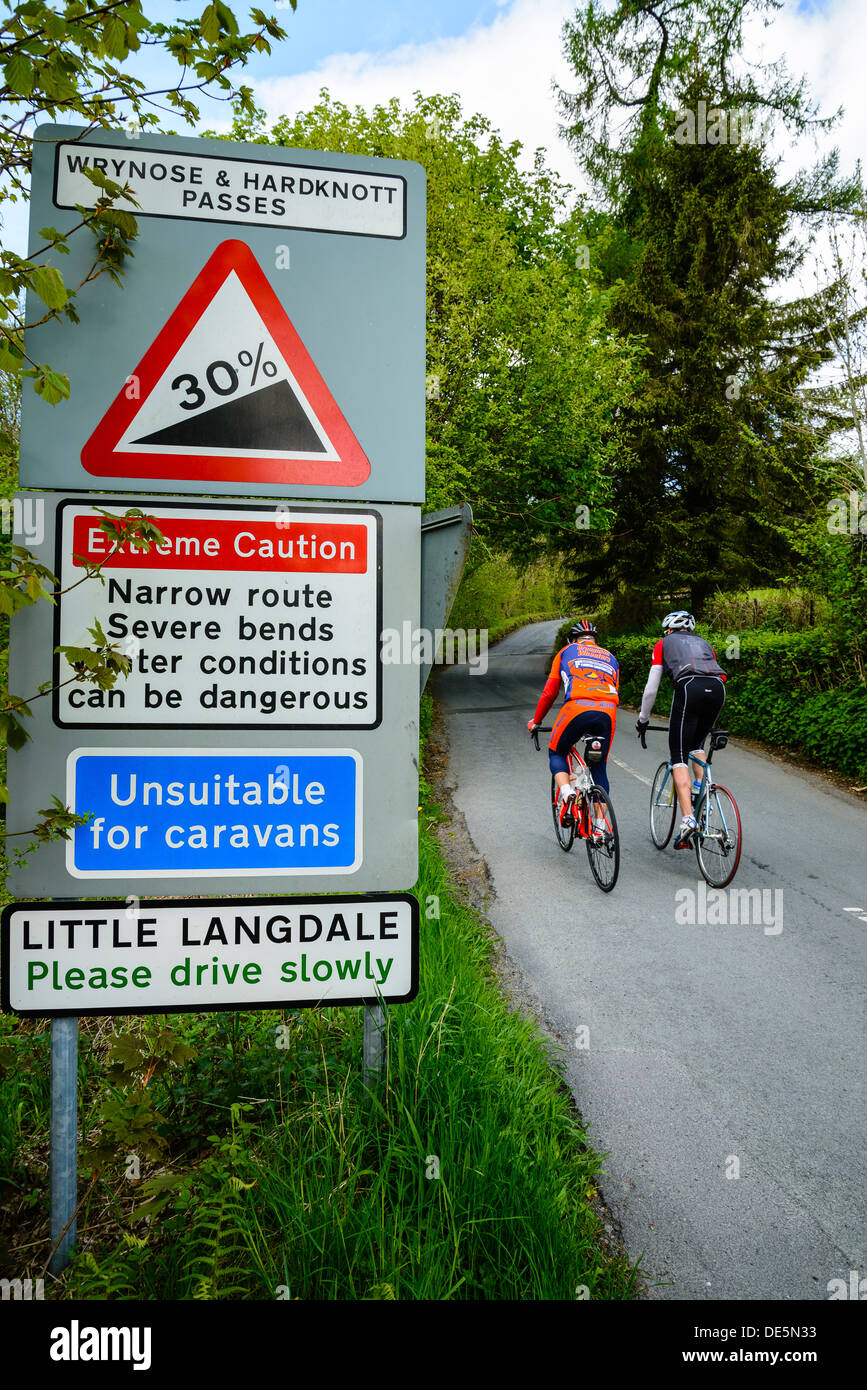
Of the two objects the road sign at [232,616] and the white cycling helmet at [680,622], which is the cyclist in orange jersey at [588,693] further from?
the road sign at [232,616]

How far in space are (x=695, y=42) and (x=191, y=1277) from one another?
94.6 ft

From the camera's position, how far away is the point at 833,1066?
13.0ft

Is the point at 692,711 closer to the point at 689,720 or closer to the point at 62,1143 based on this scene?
the point at 689,720

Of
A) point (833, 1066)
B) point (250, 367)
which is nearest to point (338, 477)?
point (250, 367)

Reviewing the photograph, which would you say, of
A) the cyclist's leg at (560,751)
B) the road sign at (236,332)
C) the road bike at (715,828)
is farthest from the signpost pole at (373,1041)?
the cyclist's leg at (560,751)

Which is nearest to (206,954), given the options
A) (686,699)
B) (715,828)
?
(715,828)

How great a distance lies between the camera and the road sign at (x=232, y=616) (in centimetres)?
207

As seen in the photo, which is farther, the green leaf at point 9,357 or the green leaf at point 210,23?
the green leaf at point 210,23

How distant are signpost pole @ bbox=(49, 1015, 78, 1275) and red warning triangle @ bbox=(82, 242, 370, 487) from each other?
1.39 m

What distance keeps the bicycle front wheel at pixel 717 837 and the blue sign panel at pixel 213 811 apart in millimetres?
5007

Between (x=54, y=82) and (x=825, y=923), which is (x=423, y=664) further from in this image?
(x=825, y=923)

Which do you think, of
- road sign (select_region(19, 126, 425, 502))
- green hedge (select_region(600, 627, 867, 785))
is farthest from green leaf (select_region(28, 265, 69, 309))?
green hedge (select_region(600, 627, 867, 785))

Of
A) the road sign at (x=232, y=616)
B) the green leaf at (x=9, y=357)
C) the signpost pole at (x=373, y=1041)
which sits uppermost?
the green leaf at (x=9, y=357)

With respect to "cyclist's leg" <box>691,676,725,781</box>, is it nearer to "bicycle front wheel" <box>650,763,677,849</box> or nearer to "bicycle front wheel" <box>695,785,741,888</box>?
"bicycle front wheel" <box>695,785,741,888</box>
